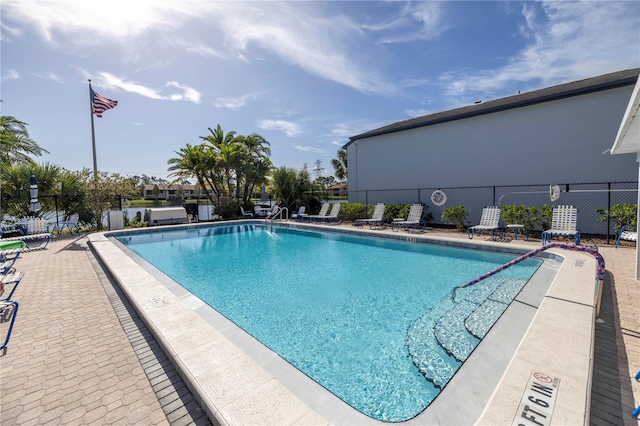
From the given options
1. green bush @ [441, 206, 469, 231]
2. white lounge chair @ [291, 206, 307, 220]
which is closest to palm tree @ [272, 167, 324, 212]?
white lounge chair @ [291, 206, 307, 220]

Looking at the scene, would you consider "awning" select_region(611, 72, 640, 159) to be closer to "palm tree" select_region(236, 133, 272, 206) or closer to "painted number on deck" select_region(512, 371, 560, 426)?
"painted number on deck" select_region(512, 371, 560, 426)

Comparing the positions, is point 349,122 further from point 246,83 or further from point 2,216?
point 2,216

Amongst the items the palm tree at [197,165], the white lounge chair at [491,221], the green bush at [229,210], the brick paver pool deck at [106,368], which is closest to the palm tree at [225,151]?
the palm tree at [197,165]

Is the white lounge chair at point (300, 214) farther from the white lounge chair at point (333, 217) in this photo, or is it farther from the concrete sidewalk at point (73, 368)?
the concrete sidewalk at point (73, 368)

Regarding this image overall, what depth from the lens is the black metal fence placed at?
9.21 metres

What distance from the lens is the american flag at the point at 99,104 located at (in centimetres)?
1397

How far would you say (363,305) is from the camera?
462cm

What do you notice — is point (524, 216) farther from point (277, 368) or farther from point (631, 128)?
point (277, 368)

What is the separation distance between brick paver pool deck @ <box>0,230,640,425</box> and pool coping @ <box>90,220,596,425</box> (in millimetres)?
173

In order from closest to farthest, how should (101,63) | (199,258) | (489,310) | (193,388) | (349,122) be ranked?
(193,388) → (489,310) → (199,258) → (101,63) → (349,122)

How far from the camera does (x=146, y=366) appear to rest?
8.60 feet

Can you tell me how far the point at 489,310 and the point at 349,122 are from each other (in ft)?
55.8

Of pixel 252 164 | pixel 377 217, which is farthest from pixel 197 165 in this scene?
pixel 377 217

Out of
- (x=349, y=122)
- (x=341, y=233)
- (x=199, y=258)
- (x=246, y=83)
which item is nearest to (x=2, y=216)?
(x=199, y=258)
